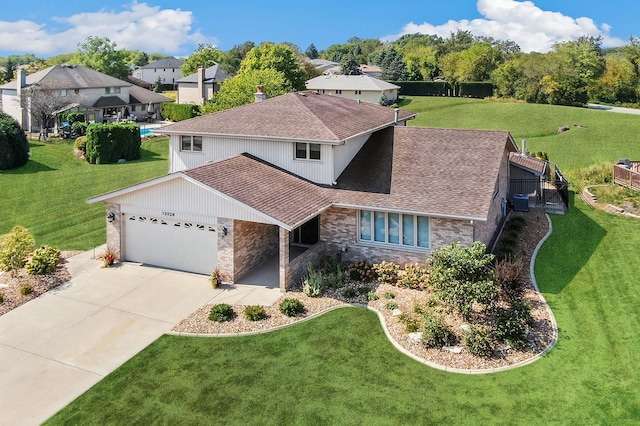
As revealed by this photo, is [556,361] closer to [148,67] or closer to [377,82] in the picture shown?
[377,82]

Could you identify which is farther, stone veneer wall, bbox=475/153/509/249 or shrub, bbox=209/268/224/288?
stone veneer wall, bbox=475/153/509/249

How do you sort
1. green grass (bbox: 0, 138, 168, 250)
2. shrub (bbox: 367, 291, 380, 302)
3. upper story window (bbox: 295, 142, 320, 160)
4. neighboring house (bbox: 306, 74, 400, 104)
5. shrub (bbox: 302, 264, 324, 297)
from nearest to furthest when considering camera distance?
shrub (bbox: 367, 291, 380, 302), shrub (bbox: 302, 264, 324, 297), upper story window (bbox: 295, 142, 320, 160), green grass (bbox: 0, 138, 168, 250), neighboring house (bbox: 306, 74, 400, 104)

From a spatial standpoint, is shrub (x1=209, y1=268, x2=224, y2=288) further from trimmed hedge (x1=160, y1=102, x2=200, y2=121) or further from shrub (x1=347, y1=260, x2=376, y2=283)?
trimmed hedge (x1=160, y1=102, x2=200, y2=121)

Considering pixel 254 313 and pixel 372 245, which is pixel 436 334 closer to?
pixel 254 313

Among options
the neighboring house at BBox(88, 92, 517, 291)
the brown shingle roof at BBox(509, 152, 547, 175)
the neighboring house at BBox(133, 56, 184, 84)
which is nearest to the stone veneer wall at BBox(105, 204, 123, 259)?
the neighboring house at BBox(88, 92, 517, 291)

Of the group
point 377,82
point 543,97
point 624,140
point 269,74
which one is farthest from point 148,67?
point 624,140

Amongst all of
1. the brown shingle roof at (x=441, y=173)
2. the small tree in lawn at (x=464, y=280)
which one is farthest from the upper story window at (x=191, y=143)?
the small tree in lawn at (x=464, y=280)

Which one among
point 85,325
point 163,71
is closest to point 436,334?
point 85,325
